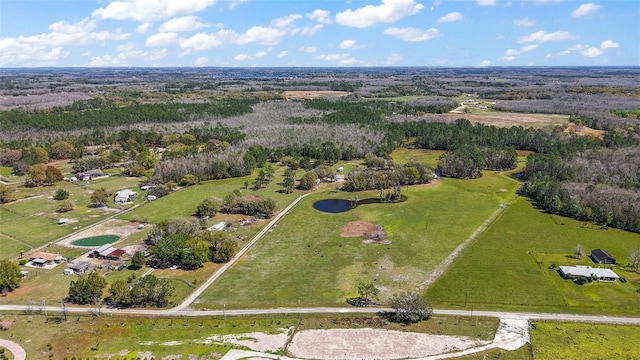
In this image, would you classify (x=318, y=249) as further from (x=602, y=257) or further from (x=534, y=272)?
(x=602, y=257)

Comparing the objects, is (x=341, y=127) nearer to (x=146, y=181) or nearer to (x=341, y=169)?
(x=341, y=169)

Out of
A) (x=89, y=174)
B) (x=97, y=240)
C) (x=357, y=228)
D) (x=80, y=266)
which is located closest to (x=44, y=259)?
(x=80, y=266)

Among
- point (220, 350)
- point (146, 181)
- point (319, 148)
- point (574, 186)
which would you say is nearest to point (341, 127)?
point (319, 148)

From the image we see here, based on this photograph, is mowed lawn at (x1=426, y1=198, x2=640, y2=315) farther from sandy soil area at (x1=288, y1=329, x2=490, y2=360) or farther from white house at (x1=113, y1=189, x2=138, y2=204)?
white house at (x1=113, y1=189, x2=138, y2=204)

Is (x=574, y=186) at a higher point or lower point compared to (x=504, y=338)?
higher

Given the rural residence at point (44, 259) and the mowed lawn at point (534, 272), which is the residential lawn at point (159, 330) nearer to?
the mowed lawn at point (534, 272)

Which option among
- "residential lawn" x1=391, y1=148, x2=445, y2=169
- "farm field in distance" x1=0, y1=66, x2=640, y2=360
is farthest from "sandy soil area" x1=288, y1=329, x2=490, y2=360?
"residential lawn" x1=391, y1=148, x2=445, y2=169

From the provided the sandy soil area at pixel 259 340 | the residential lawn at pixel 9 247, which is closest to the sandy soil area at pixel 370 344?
the sandy soil area at pixel 259 340
